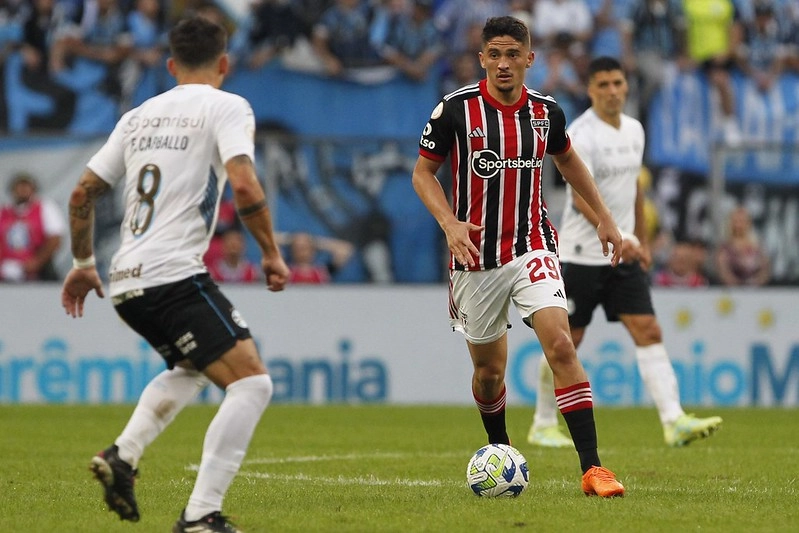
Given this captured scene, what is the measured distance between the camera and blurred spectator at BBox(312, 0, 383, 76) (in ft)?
59.9

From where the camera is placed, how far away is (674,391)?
36.2ft

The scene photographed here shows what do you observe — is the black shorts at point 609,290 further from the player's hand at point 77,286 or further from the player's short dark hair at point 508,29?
the player's hand at point 77,286

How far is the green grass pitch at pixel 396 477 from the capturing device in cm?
663

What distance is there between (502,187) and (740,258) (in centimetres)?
903

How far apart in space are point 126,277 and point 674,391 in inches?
235

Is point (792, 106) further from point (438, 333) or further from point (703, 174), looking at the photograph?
point (438, 333)

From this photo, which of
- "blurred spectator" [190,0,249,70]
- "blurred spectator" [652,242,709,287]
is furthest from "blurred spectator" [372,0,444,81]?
"blurred spectator" [652,242,709,287]

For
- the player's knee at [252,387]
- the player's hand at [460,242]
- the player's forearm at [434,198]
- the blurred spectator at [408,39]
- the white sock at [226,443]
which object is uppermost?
the blurred spectator at [408,39]

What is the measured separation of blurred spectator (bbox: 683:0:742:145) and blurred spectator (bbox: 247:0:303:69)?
547cm

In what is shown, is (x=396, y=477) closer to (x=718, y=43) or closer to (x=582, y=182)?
(x=582, y=182)

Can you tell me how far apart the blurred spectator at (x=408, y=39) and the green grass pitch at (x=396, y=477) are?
5855 mm

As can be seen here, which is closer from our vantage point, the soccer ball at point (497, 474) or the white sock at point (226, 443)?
the white sock at point (226, 443)

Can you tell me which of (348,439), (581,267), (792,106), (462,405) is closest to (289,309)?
(462,405)

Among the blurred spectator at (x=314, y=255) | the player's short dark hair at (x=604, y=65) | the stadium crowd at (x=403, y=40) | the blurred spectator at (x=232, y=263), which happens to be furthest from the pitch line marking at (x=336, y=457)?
the stadium crowd at (x=403, y=40)
